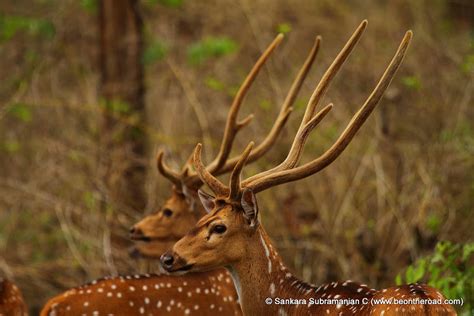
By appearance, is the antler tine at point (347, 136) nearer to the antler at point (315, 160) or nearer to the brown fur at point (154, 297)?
the antler at point (315, 160)

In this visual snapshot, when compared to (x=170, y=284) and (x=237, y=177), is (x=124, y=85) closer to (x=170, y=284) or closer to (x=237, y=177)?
(x=170, y=284)

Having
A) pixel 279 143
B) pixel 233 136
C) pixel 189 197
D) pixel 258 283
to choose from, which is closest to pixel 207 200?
pixel 258 283

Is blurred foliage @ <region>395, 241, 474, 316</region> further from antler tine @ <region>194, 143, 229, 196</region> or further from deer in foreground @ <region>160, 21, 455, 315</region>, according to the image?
antler tine @ <region>194, 143, 229, 196</region>

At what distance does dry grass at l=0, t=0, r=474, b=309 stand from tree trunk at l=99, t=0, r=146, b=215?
228 mm

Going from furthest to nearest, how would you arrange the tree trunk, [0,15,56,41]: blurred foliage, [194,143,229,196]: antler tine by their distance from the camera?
1. [0,15,56,41]: blurred foliage
2. the tree trunk
3. [194,143,229,196]: antler tine

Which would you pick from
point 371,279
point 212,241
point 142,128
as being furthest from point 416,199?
point 212,241

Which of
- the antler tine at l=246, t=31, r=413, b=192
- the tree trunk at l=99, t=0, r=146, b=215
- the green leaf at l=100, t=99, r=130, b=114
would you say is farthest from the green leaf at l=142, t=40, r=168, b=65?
the antler tine at l=246, t=31, r=413, b=192

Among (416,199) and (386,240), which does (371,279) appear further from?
(416,199)

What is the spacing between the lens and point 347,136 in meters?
4.85

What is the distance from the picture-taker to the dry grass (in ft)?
28.3

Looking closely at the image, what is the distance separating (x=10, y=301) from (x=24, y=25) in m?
6.13

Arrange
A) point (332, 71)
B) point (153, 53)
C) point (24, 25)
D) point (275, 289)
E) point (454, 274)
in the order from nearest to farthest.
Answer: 1. point (275, 289)
2. point (332, 71)
3. point (454, 274)
4. point (153, 53)
5. point (24, 25)

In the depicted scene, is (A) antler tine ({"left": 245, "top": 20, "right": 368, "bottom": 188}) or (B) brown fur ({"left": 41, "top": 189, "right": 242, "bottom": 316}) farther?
(B) brown fur ({"left": 41, "top": 189, "right": 242, "bottom": 316})

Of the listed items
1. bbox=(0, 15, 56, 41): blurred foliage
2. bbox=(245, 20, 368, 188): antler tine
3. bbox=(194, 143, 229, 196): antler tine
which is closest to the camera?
bbox=(194, 143, 229, 196): antler tine
